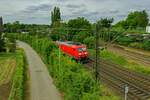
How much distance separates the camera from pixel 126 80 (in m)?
33.5

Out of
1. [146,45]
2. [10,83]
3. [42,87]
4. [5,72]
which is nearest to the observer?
[42,87]

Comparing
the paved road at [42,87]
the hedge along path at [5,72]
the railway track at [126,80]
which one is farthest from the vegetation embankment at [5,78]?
the railway track at [126,80]

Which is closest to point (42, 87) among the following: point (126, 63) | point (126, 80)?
point (126, 80)

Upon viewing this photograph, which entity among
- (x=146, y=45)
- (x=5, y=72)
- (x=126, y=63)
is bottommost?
(x=5, y=72)

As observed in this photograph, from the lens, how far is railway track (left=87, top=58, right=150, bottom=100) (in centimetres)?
2755

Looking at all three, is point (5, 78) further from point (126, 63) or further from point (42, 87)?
point (126, 63)

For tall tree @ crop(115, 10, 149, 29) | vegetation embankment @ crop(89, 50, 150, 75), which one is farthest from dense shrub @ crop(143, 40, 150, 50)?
tall tree @ crop(115, 10, 149, 29)

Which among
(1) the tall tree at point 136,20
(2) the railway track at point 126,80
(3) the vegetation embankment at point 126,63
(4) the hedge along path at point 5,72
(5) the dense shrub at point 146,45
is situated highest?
(1) the tall tree at point 136,20

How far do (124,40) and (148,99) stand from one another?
47.4 metres

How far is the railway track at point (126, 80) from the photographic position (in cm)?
2755

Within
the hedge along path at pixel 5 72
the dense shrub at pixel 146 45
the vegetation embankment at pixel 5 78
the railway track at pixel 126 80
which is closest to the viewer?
the railway track at pixel 126 80

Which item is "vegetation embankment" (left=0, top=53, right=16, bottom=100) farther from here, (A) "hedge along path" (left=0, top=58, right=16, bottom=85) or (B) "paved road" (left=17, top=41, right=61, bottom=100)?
(B) "paved road" (left=17, top=41, right=61, bottom=100)

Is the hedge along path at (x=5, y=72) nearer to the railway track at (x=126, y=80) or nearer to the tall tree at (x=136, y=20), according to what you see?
the railway track at (x=126, y=80)

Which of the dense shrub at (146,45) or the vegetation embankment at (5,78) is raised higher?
the dense shrub at (146,45)
